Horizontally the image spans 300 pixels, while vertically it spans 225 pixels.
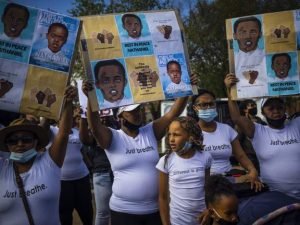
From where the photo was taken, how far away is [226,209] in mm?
2740

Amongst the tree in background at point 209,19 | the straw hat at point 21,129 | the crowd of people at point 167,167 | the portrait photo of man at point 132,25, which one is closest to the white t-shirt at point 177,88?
the crowd of people at point 167,167

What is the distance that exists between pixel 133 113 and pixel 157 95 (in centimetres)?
28

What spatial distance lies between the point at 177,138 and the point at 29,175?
1216mm

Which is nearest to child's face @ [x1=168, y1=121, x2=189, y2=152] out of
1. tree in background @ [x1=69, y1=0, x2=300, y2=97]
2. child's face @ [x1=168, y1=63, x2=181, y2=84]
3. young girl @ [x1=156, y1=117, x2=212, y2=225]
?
young girl @ [x1=156, y1=117, x2=212, y2=225]

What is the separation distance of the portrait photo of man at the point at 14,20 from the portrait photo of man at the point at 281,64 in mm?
2420

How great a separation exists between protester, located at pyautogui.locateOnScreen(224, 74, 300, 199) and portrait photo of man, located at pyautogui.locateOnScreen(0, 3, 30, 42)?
2027 millimetres

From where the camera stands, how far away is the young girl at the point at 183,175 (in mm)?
3633

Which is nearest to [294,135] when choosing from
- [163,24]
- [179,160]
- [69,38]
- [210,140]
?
[210,140]

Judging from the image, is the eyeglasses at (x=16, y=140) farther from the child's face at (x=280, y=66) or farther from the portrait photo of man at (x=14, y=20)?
the child's face at (x=280, y=66)

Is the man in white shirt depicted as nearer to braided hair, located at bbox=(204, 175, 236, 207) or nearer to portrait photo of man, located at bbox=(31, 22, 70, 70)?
portrait photo of man, located at bbox=(31, 22, 70, 70)

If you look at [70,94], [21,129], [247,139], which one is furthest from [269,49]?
[21,129]

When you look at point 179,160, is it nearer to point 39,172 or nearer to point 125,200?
point 125,200

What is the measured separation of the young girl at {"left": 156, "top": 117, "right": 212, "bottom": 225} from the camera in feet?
11.9

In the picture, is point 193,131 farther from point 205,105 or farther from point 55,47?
point 55,47
